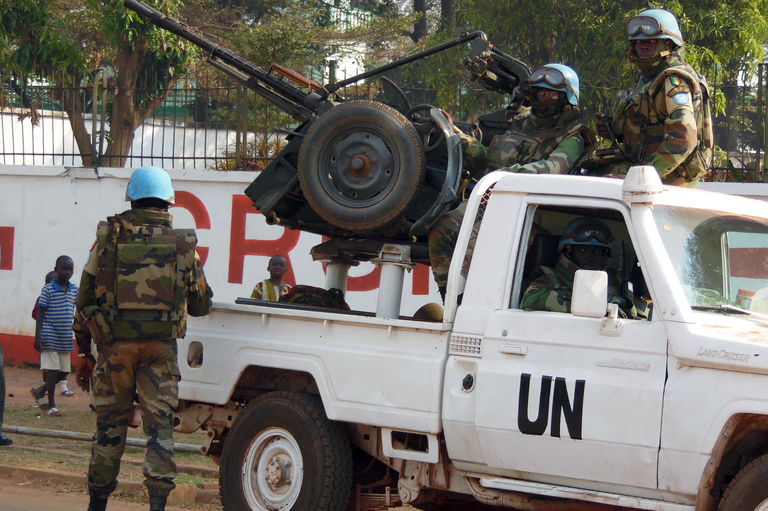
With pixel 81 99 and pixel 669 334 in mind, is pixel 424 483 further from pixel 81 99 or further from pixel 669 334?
pixel 81 99

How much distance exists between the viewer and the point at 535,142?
6207 mm

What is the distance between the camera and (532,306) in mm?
5164

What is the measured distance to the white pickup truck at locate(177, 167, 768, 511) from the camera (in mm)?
4586

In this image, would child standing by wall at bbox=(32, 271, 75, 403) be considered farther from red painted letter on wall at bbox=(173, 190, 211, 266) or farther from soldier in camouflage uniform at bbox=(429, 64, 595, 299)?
soldier in camouflage uniform at bbox=(429, 64, 595, 299)

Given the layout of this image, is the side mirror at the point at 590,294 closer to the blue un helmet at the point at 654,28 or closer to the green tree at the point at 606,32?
the blue un helmet at the point at 654,28

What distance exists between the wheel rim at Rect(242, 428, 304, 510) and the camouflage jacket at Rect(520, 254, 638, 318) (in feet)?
4.84

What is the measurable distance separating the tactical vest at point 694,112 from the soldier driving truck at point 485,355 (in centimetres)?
56

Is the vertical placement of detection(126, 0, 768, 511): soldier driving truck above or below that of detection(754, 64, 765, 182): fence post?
below

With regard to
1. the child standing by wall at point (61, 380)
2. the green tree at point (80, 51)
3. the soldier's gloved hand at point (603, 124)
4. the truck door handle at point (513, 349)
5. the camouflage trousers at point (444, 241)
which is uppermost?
the green tree at point (80, 51)

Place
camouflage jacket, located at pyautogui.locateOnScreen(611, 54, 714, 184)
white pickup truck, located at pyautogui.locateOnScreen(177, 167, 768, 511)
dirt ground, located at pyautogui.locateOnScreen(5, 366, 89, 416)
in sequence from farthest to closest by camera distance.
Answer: dirt ground, located at pyautogui.locateOnScreen(5, 366, 89, 416)
camouflage jacket, located at pyautogui.locateOnScreen(611, 54, 714, 184)
white pickup truck, located at pyautogui.locateOnScreen(177, 167, 768, 511)

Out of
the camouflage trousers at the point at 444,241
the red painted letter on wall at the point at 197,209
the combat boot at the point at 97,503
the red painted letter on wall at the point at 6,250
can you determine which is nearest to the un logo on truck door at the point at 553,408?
the camouflage trousers at the point at 444,241

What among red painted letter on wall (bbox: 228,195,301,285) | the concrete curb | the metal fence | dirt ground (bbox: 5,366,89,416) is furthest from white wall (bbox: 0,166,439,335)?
the concrete curb

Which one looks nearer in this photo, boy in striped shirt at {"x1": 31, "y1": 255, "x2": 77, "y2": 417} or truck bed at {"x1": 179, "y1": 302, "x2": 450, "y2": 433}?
truck bed at {"x1": 179, "y1": 302, "x2": 450, "y2": 433}

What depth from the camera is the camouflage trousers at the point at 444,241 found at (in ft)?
19.2
